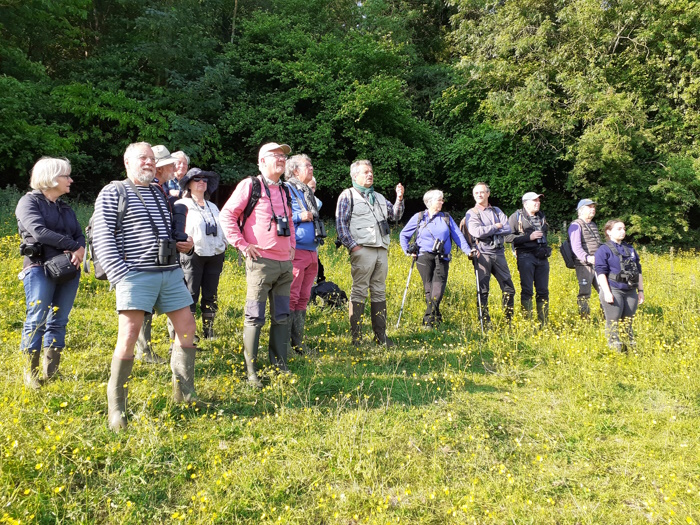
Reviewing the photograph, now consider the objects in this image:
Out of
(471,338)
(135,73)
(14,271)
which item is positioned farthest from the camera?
(135,73)

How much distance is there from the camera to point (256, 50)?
1725 cm

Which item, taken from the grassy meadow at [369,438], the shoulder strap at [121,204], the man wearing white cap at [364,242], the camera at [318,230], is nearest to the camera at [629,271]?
the grassy meadow at [369,438]

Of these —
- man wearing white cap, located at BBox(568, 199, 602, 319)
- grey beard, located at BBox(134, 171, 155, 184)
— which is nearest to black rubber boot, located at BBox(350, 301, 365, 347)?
grey beard, located at BBox(134, 171, 155, 184)

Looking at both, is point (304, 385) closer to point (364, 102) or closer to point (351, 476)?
point (351, 476)

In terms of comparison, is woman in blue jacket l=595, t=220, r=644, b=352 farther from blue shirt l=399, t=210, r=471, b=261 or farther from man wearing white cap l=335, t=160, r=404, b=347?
man wearing white cap l=335, t=160, r=404, b=347

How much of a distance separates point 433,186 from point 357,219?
1460cm

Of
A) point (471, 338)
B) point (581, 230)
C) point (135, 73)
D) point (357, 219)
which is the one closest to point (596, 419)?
point (471, 338)

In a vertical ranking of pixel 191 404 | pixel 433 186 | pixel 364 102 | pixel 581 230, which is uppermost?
pixel 364 102

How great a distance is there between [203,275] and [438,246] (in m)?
3.02

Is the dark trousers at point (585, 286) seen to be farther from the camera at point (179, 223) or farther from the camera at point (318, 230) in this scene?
the camera at point (179, 223)

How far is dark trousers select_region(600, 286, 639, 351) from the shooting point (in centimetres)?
500

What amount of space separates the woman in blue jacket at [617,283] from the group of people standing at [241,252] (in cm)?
1

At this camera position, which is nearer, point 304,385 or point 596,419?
point 596,419

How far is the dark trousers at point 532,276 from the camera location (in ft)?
20.3
